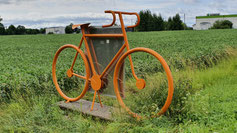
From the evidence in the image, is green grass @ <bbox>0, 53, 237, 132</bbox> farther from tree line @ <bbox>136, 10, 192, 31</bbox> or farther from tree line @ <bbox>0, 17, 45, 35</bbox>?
tree line @ <bbox>0, 17, 45, 35</bbox>

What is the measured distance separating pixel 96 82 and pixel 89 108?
0.50 m

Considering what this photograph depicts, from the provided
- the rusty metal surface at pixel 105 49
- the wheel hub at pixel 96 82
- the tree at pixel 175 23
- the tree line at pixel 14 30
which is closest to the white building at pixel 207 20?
the tree at pixel 175 23

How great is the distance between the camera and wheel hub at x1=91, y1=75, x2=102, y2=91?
431 centimetres

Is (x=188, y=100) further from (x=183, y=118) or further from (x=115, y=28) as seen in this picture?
(x=115, y=28)

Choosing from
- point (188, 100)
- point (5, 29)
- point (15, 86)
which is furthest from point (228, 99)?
point (5, 29)

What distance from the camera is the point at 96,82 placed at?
4.35 metres

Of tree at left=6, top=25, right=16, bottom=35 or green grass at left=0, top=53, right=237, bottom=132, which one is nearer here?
green grass at left=0, top=53, right=237, bottom=132

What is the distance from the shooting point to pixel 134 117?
3.63m

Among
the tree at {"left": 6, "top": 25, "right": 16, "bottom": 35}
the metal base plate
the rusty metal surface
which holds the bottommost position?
the metal base plate

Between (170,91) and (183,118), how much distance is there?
0.61 metres

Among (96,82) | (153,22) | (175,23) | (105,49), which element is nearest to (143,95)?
(96,82)

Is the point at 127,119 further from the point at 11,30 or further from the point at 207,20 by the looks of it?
the point at 207,20

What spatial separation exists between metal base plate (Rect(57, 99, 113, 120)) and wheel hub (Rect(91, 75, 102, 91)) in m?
0.38

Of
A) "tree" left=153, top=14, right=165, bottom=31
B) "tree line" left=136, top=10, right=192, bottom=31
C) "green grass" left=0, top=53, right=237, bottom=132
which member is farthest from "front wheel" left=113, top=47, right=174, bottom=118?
"tree" left=153, top=14, right=165, bottom=31
